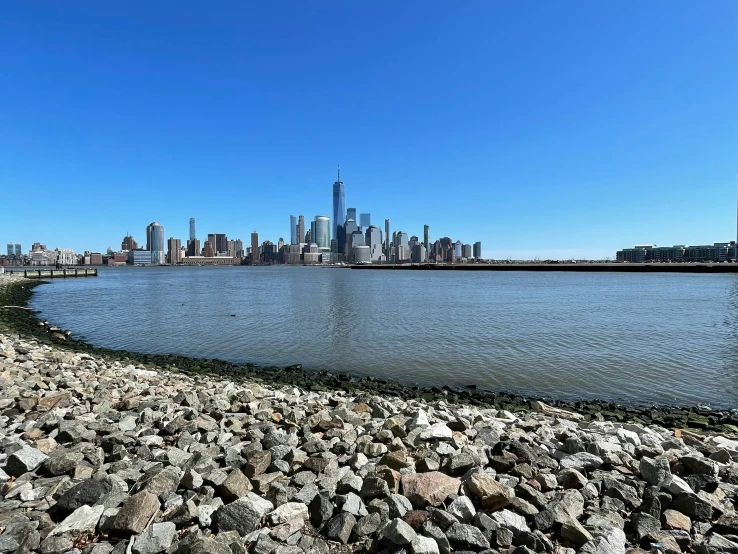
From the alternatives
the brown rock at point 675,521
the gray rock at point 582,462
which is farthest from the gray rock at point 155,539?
the brown rock at point 675,521

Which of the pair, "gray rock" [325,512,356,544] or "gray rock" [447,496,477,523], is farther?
"gray rock" [447,496,477,523]

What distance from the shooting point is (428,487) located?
473 centimetres

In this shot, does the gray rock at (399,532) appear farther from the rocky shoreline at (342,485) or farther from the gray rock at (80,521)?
the gray rock at (80,521)

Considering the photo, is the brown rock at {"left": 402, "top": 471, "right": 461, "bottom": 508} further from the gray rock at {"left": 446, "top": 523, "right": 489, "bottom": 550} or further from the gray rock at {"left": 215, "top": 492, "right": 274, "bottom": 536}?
the gray rock at {"left": 215, "top": 492, "right": 274, "bottom": 536}

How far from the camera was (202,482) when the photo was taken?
4875 millimetres

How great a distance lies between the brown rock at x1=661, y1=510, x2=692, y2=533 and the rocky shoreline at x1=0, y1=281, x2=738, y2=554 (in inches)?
0.9

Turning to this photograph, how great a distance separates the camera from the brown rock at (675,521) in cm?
425

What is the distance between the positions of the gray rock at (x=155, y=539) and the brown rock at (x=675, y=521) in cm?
485

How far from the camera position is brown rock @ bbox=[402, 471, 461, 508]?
4594 mm


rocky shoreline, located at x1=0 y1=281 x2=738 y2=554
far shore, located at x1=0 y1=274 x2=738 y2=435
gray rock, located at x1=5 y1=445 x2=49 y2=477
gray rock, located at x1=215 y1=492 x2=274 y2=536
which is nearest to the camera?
rocky shoreline, located at x1=0 y1=281 x2=738 y2=554

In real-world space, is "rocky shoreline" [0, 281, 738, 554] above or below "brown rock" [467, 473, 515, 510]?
below

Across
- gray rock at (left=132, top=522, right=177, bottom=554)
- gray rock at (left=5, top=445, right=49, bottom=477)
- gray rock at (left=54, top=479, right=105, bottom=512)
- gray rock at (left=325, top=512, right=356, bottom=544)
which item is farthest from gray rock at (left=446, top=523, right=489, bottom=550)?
gray rock at (left=5, top=445, right=49, bottom=477)

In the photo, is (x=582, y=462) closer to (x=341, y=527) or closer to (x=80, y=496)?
(x=341, y=527)

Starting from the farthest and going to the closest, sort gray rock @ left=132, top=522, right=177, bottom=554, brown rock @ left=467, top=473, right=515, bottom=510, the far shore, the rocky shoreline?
1. the far shore
2. brown rock @ left=467, top=473, right=515, bottom=510
3. the rocky shoreline
4. gray rock @ left=132, top=522, right=177, bottom=554
